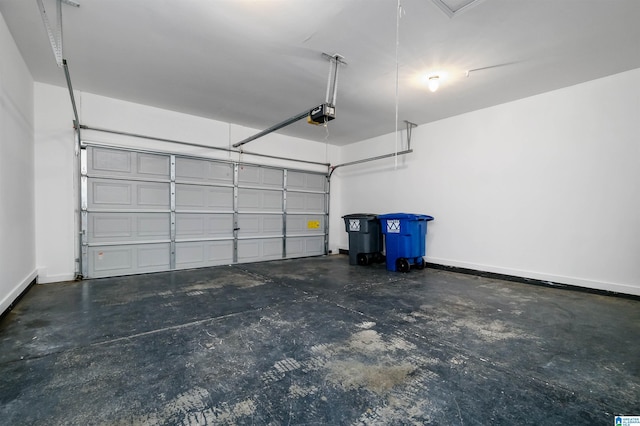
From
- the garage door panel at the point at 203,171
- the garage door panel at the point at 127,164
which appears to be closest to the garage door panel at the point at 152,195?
the garage door panel at the point at 127,164

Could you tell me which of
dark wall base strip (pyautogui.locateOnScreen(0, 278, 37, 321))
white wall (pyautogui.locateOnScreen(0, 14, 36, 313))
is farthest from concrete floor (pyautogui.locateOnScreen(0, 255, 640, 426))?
white wall (pyautogui.locateOnScreen(0, 14, 36, 313))

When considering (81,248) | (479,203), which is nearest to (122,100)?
(81,248)

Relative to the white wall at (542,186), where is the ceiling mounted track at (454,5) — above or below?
above

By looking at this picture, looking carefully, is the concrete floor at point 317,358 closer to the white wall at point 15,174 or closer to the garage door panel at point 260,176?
the white wall at point 15,174

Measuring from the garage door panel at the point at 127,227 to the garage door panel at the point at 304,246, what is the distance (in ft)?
8.55

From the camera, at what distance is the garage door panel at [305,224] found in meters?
6.60

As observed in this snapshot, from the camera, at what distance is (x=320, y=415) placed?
147 centimetres

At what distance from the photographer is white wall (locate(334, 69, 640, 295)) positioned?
3.59 meters

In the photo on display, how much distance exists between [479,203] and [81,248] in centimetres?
647

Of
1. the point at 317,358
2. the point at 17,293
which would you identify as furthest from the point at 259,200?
the point at 317,358

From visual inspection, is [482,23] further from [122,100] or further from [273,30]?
[122,100]

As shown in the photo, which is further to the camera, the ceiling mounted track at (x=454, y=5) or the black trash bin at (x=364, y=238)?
the black trash bin at (x=364, y=238)

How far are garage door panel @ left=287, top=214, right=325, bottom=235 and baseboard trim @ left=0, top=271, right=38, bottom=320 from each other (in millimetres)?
4198

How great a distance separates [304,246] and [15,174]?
16.2 ft
